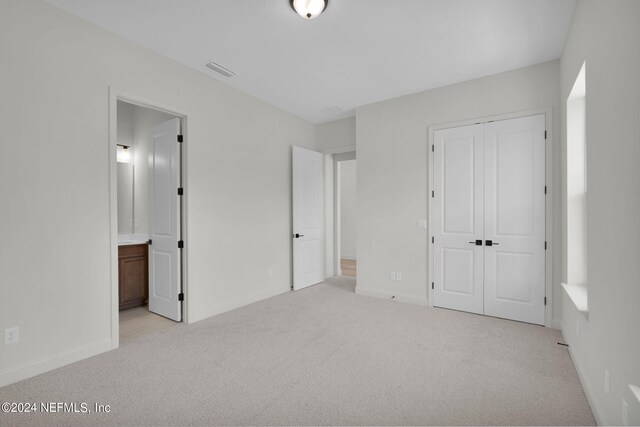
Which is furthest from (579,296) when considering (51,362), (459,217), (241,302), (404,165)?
(51,362)

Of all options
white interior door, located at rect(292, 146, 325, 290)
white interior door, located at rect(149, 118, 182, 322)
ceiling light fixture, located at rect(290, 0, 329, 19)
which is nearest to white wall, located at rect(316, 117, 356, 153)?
white interior door, located at rect(292, 146, 325, 290)

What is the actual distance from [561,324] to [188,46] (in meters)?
4.66

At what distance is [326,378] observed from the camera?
Answer: 223 centimetres

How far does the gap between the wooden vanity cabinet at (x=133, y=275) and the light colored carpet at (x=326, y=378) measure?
1.07m

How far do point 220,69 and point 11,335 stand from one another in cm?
297

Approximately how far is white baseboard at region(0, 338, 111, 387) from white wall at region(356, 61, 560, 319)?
3.20 m

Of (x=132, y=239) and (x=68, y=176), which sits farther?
(x=132, y=239)

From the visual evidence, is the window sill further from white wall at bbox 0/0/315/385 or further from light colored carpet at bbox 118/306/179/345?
light colored carpet at bbox 118/306/179/345

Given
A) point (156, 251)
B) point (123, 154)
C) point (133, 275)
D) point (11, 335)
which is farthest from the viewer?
point (123, 154)

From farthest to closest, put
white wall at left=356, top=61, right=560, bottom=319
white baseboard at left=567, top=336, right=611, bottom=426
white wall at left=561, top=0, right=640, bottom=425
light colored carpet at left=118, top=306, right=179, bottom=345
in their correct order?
white wall at left=356, top=61, right=560, bottom=319, light colored carpet at left=118, top=306, right=179, bottom=345, white baseboard at left=567, top=336, right=611, bottom=426, white wall at left=561, top=0, right=640, bottom=425

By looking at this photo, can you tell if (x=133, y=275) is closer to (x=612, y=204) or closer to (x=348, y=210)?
(x=612, y=204)

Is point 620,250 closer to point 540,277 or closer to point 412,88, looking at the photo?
point 540,277

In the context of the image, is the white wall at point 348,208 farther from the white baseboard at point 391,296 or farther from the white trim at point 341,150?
the white baseboard at point 391,296

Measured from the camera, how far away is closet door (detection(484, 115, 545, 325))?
326 cm
